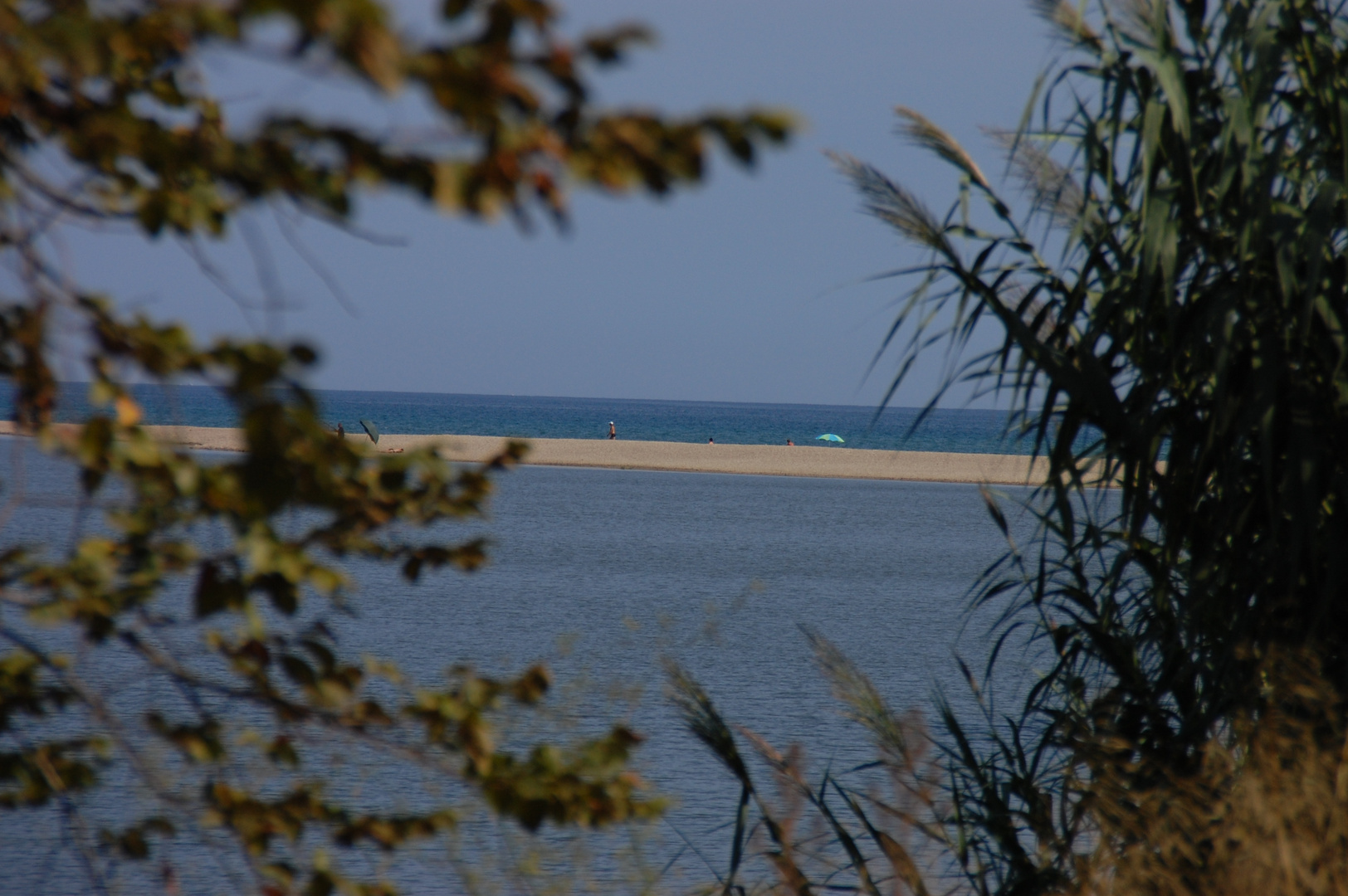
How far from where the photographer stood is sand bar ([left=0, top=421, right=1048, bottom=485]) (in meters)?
35.0

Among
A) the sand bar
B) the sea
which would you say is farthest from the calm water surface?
the sand bar

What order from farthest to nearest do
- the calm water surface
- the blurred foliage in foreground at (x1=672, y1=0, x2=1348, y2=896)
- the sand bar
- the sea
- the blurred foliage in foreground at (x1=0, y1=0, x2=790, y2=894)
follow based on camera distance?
the sand bar, the calm water surface, the sea, the blurred foliage in foreground at (x1=672, y1=0, x2=1348, y2=896), the blurred foliage in foreground at (x1=0, y1=0, x2=790, y2=894)

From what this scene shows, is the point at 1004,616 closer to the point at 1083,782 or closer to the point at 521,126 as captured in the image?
the point at 1083,782

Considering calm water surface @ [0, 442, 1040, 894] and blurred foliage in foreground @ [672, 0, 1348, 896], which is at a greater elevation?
blurred foliage in foreground @ [672, 0, 1348, 896]

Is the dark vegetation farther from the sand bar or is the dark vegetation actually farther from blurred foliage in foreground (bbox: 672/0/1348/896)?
the sand bar

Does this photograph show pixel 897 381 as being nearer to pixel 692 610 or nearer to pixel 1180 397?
pixel 1180 397

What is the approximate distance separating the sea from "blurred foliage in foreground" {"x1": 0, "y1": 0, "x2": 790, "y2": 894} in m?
0.09

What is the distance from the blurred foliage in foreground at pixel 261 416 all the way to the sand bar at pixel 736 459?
29.6 meters

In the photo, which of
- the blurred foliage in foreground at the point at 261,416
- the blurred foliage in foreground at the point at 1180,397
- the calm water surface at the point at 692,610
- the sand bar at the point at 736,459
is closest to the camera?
the blurred foliage in foreground at the point at 261,416

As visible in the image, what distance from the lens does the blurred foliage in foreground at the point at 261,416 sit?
111 cm

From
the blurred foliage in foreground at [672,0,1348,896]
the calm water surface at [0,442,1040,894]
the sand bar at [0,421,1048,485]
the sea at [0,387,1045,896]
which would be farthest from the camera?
the sand bar at [0,421,1048,485]

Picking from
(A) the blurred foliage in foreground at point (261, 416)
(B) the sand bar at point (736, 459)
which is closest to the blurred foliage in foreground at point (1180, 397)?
(A) the blurred foliage in foreground at point (261, 416)

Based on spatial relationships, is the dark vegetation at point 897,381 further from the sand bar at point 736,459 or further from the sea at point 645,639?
the sand bar at point 736,459

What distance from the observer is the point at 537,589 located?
43.7ft
